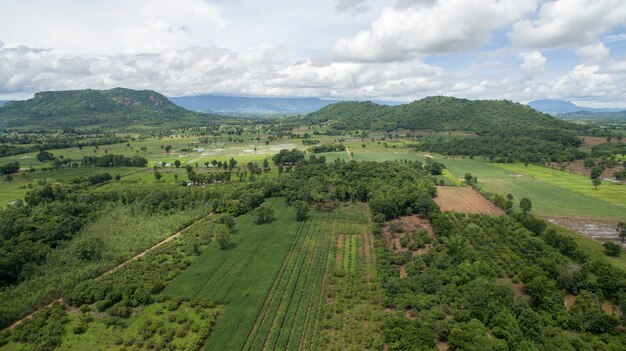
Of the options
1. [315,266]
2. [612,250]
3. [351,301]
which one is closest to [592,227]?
[612,250]

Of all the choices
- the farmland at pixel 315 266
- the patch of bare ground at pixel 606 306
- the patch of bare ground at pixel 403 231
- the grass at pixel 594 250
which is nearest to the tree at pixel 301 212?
A: the farmland at pixel 315 266

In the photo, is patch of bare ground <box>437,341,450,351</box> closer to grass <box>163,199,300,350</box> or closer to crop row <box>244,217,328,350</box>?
crop row <box>244,217,328,350</box>

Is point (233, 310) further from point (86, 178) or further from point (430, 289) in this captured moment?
point (86, 178)

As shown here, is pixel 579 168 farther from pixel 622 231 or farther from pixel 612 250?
pixel 612 250

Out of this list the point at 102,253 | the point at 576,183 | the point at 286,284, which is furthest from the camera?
the point at 576,183

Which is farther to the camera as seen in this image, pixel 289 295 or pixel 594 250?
pixel 594 250

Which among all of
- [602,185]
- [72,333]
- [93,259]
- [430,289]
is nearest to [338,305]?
[430,289]

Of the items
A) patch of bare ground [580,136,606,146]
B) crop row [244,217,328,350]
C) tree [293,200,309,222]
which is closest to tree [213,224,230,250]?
crop row [244,217,328,350]
